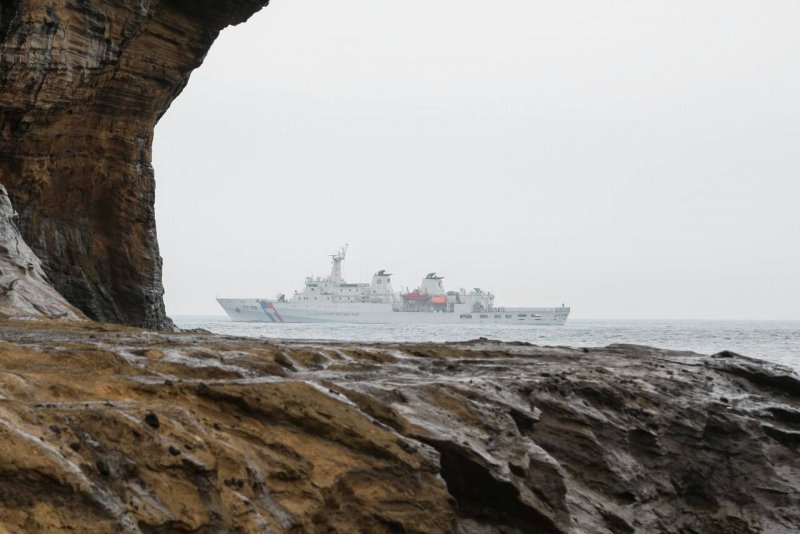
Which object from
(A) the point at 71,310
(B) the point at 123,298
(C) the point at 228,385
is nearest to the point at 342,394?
(C) the point at 228,385

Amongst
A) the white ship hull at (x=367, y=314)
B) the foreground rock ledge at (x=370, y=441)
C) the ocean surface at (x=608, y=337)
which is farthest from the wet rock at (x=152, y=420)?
the white ship hull at (x=367, y=314)

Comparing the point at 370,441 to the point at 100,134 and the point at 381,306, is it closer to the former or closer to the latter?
the point at 100,134

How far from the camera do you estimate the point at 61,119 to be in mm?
27141

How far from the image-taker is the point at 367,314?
146 metres

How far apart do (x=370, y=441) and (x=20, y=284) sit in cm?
1350

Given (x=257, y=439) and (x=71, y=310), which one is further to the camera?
(x=71, y=310)

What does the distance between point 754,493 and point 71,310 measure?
14.4 meters

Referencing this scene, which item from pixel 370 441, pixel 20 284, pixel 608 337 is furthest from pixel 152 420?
pixel 608 337

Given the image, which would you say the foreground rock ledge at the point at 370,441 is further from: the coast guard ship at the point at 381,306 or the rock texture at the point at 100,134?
the coast guard ship at the point at 381,306

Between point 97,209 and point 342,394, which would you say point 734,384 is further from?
point 97,209

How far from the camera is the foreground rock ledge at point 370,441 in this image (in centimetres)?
734

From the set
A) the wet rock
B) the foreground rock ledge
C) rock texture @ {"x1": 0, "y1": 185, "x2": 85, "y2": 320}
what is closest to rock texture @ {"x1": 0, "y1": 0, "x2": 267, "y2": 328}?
rock texture @ {"x1": 0, "y1": 185, "x2": 85, "y2": 320}

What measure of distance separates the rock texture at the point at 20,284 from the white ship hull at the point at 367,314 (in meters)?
121

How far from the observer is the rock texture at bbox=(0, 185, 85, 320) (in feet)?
62.0
